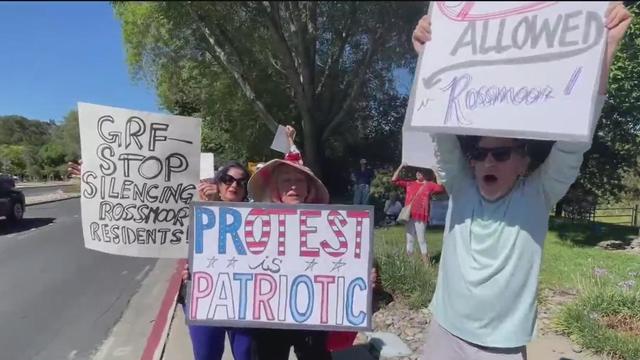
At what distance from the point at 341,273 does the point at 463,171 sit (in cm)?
74

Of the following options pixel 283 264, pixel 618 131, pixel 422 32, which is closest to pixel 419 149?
pixel 422 32

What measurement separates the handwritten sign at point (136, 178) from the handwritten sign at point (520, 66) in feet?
4.33

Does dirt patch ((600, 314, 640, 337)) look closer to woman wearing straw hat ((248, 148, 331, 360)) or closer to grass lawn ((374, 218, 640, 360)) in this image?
grass lawn ((374, 218, 640, 360))

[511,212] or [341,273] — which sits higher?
[511,212]

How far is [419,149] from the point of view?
2406 millimetres

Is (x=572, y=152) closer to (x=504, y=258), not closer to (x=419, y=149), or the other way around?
(x=504, y=258)

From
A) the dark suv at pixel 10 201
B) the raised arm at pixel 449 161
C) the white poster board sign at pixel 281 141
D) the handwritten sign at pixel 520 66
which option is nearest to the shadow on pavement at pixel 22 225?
the dark suv at pixel 10 201

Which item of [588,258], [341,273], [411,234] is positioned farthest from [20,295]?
[588,258]

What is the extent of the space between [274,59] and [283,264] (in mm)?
989

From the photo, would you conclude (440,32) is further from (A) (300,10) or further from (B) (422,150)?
(B) (422,150)

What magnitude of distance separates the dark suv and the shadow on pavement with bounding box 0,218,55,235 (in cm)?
24

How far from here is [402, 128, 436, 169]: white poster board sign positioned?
2.35 m

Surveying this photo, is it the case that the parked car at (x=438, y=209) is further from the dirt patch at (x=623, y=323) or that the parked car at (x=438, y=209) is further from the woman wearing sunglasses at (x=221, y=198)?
the woman wearing sunglasses at (x=221, y=198)

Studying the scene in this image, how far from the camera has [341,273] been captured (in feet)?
8.64
